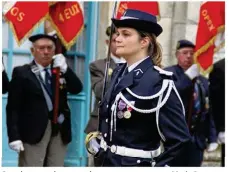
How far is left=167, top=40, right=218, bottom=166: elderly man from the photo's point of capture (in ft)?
28.1

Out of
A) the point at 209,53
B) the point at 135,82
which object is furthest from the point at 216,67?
the point at 135,82

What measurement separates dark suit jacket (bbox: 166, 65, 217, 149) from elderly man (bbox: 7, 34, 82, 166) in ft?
3.61

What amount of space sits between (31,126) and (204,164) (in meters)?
2.94

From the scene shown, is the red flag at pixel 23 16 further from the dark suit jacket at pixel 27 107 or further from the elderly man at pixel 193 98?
the elderly man at pixel 193 98

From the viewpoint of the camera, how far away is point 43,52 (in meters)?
8.12

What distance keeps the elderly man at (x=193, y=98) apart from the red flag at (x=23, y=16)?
1.36m

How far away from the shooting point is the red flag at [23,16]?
327 inches

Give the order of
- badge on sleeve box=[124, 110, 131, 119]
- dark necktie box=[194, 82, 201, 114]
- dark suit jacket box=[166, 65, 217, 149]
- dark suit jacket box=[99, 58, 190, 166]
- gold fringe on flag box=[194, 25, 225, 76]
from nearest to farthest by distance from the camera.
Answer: dark suit jacket box=[99, 58, 190, 166] → badge on sleeve box=[124, 110, 131, 119] → dark suit jacket box=[166, 65, 217, 149] → dark necktie box=[194, 82, 201, 114] → gold fringe on flag box=[194, 25, 225, 76]

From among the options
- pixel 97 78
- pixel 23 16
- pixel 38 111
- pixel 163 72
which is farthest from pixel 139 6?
pixel 163 72

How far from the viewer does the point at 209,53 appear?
894 cm

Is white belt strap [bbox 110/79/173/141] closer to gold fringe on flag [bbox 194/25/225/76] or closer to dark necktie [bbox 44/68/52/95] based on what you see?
dark necktie [bbox 44/68/52/95]

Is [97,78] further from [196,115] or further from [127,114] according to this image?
[127,114]

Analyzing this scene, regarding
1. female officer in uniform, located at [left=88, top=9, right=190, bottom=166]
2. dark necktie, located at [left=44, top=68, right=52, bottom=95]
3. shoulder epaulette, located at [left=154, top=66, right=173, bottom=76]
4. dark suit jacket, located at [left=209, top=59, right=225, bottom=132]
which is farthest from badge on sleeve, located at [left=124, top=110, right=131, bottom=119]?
dark suit jacket, located at [left=209, top=59, right=225, bottom=132]

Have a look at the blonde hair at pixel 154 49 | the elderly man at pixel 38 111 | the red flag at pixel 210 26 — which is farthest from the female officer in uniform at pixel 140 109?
the red flag at pixel 210 26
